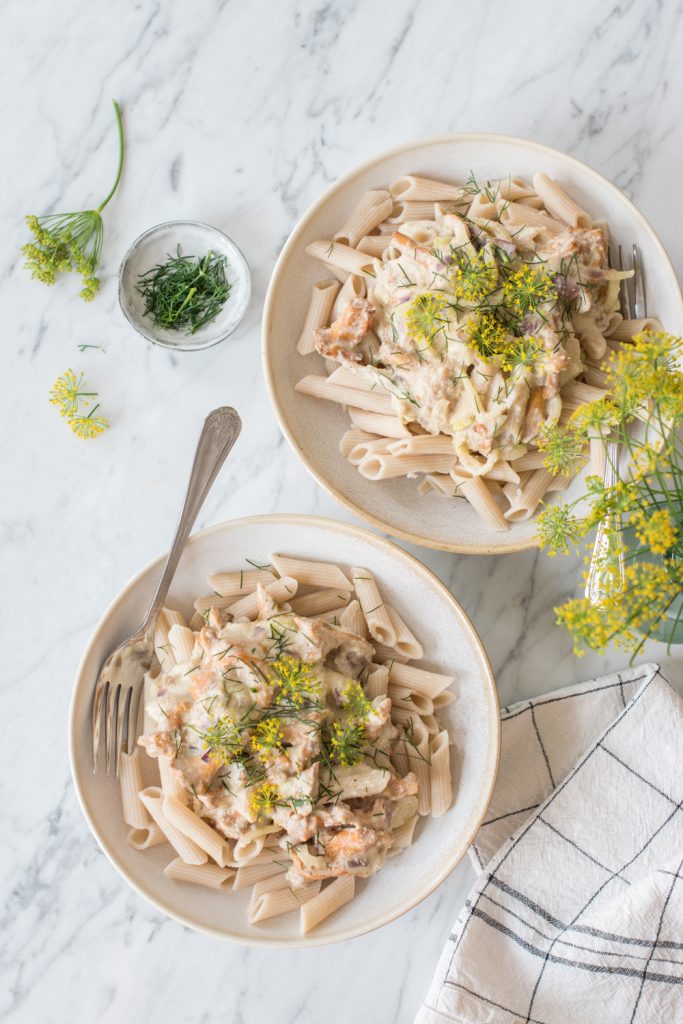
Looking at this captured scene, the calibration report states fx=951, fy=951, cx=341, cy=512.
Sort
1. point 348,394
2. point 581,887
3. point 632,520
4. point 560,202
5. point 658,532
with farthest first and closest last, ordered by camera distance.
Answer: point 581,887 → point 348,394 → point 560,202 → point 632,520 → point 658,532

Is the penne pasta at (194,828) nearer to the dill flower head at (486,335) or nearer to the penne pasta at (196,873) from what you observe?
the penne pasta at (196,873)

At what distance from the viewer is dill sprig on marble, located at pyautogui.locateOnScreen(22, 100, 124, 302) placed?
3.06 m

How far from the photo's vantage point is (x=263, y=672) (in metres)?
2.64

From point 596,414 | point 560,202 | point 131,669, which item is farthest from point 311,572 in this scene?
point 560,202

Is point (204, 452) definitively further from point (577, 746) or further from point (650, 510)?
point (577, 746)

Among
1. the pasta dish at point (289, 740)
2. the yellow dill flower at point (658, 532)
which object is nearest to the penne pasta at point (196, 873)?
the pasta dish at point (289, 740)

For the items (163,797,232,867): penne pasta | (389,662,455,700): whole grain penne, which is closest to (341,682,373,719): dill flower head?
(389,662,455,700): whole grain penne

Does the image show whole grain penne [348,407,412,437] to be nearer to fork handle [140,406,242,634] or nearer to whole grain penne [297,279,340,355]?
whole grain penne [297,279,340,355]

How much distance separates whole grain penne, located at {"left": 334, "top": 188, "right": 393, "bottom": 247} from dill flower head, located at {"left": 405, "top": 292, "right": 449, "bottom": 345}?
0.33m

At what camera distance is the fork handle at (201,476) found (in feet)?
9.13

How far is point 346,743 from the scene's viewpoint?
2.62 meters

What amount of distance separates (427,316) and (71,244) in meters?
1.25

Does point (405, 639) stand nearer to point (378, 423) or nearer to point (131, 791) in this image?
point (378, 423)

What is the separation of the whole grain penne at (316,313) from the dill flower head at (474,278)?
16.6 inches
